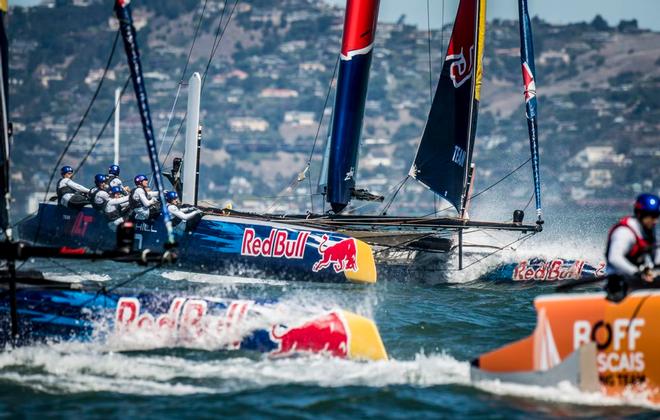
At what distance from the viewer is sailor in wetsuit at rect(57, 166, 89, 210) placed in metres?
16.4

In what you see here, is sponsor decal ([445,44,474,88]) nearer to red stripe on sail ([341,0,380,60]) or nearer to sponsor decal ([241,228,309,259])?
red stripe on sail ([341,0,380,60])

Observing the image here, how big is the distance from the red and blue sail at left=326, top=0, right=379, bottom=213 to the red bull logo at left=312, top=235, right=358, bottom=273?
2.19 m

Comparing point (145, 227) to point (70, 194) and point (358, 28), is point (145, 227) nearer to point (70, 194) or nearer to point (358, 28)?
point (70, 194)

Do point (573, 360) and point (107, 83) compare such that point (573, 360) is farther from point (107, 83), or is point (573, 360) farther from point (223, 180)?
point (107, 83)

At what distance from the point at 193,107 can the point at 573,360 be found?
32.5ft

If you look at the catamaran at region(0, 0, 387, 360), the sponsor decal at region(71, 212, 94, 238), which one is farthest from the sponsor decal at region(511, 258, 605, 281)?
the catamaran at region(0, 0, 387, 360)

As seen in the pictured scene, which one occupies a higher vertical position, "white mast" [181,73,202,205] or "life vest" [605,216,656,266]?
"white mast" [181,73,202,205]

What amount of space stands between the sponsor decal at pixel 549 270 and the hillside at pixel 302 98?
6850 centimetres

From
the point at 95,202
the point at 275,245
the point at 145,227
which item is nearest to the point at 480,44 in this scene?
the point at 275,245

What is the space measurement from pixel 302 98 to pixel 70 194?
128655 millimetres

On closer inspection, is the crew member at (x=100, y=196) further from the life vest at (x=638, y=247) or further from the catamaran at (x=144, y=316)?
the life vest at (x=638, y=247)

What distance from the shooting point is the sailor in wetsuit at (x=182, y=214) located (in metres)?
14.8

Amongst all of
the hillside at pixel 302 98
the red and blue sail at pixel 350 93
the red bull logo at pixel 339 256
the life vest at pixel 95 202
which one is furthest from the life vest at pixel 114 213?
the hillside at pixel 302 98

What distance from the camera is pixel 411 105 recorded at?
142625 mm
